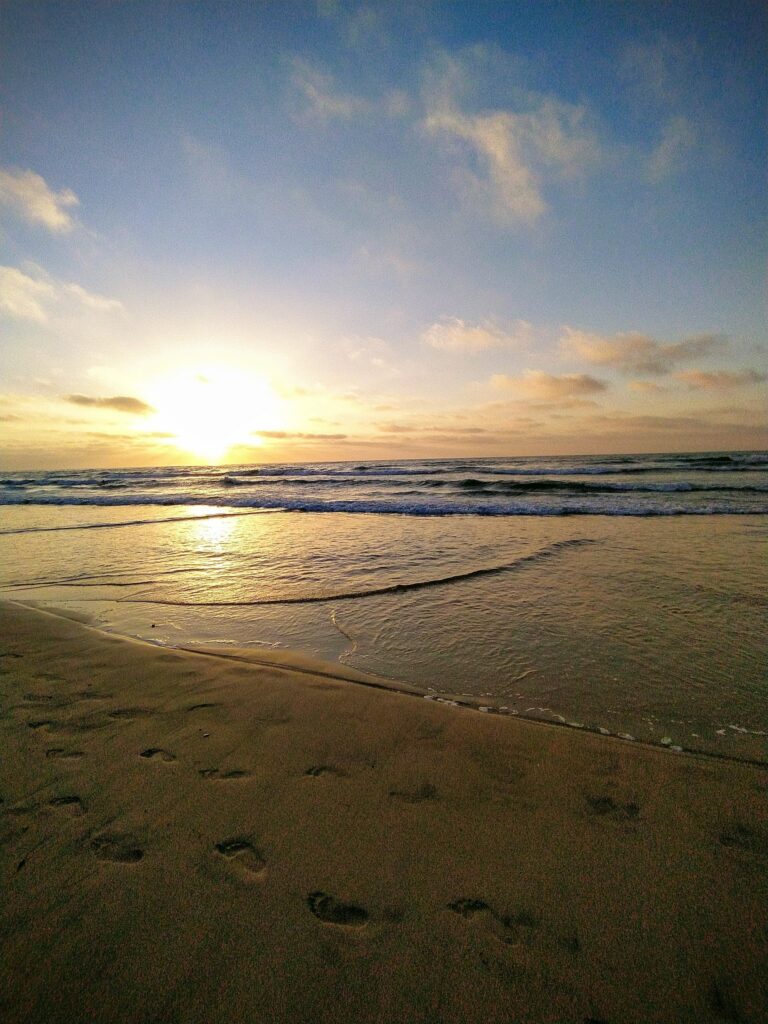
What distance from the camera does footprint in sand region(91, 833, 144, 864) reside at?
2180 millimetres

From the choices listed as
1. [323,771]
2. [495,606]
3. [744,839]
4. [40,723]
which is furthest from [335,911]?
[495,606]

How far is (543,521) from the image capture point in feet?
47.1

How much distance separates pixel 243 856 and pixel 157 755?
1159 millimetres

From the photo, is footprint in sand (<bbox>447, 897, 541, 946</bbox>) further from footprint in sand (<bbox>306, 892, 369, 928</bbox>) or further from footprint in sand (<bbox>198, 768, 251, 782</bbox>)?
footprint in sand (<bbox>198, 768, 251, 782</bbox>)

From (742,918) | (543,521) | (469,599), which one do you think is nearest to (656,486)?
(543,521)

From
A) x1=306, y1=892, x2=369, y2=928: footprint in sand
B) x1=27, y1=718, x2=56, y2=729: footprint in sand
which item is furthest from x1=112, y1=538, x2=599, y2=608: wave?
x1=306, y1=892, x2=369, y2=928: footprint in sand

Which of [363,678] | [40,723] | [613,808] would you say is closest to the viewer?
[613,808]

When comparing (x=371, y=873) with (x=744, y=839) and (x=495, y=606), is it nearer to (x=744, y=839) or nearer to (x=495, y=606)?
(x=744, y=839)

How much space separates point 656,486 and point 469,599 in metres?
24.2

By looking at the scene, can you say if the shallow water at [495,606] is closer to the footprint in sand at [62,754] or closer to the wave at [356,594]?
the wave at [356,594]

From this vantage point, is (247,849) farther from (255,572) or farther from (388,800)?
(255,572)

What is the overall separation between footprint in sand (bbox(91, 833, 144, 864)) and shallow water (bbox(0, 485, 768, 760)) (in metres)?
2.39

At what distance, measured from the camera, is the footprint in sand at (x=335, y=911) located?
72.7 inches

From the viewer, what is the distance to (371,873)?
2076mm
